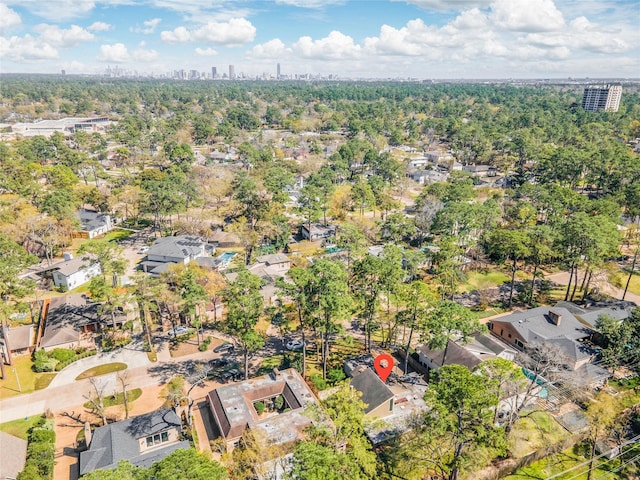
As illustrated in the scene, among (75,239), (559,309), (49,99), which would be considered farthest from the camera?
(49,99)

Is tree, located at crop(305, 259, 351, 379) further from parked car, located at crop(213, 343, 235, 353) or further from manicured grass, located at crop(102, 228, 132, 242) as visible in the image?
manicured grass, located at crop(102, 228, 132, 242)

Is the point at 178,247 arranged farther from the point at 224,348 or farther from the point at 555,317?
the point at 555,317

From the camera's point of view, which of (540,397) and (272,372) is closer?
(540,397)

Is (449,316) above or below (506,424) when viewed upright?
above

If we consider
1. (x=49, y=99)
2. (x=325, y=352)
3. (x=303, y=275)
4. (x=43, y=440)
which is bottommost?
(x=43, y=440)

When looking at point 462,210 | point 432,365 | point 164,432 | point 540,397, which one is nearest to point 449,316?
point 432,365

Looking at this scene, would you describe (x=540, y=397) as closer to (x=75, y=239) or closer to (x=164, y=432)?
(x=164, y=432)
